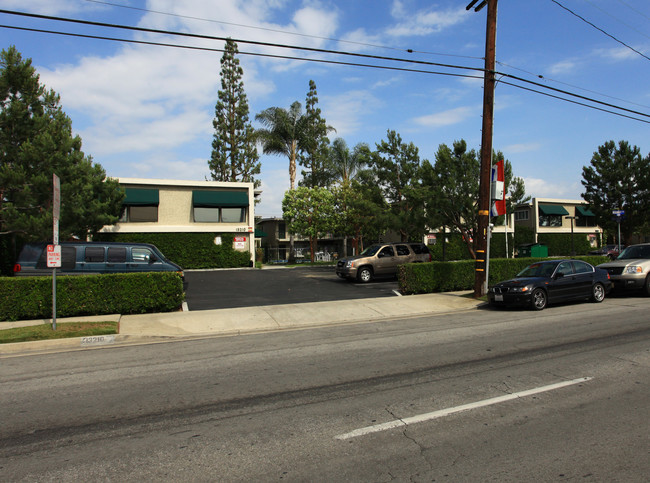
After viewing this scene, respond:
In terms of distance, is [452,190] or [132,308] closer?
[132,308]

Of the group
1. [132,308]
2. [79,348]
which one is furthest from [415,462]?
[132,308]

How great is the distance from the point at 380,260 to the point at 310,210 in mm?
16615

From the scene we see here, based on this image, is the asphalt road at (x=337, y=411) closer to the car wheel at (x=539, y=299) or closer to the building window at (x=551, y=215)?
the car wheel at (x=539, y=299)

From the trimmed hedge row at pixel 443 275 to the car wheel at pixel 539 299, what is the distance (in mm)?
4189

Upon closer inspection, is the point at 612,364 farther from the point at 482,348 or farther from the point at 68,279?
the point at 68,279

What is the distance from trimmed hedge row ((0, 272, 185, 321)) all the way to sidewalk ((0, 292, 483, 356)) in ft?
1.34

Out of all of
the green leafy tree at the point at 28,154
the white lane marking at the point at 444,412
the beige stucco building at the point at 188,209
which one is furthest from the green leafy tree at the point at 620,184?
the green leafy tree at the point at 28,154

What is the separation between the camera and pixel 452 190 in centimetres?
1844

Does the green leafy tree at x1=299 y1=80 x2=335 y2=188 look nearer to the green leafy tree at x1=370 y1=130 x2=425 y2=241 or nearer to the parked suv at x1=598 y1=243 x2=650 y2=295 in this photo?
the green leafy tree at x1=370 y1=130 x2=425 y2=241

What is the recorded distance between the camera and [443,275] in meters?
15.8

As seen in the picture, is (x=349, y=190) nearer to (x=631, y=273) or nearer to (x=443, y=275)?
(x=443, y=275)

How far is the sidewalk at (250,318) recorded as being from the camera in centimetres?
899

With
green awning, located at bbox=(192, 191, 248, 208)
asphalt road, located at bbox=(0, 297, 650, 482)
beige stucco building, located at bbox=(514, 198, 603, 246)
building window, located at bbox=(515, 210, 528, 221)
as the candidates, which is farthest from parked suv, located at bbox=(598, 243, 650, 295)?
building window, located at bbox=(515, 210, 528, 221)

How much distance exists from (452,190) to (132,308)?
1342 cm
